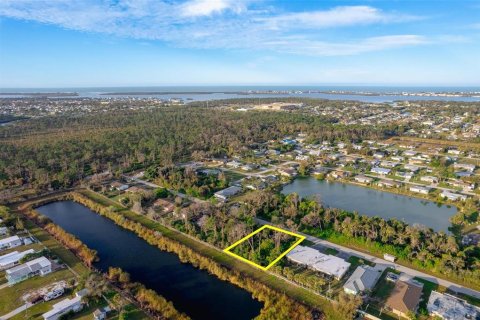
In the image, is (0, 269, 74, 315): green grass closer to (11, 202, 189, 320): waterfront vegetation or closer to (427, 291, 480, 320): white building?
(11, 202, 189, 320): waterfront vegetation

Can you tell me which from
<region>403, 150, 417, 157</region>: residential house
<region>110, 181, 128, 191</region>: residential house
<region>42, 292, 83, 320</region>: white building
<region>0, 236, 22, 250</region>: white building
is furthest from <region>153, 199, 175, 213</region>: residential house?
<region>403, 150, 417, 157</region>: residential house

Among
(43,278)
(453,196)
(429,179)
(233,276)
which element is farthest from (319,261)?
(429,179)

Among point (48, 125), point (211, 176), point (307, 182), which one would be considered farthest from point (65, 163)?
point (48, 125)

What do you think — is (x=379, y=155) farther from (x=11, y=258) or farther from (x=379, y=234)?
(x=11, y=258)

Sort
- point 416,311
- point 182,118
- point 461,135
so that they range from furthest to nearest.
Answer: point 182,118 < point 461,135 < point 416,311

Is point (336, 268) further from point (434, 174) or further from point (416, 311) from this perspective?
point (434, 174)

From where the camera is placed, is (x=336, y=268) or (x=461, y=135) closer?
(x=336, y=268)
